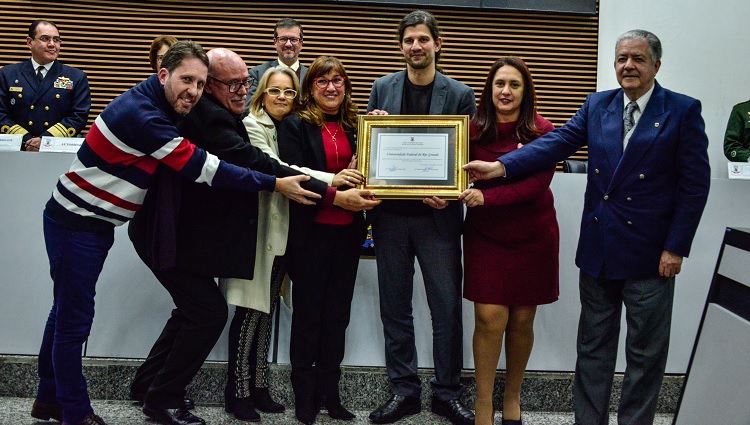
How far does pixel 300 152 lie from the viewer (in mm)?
2809

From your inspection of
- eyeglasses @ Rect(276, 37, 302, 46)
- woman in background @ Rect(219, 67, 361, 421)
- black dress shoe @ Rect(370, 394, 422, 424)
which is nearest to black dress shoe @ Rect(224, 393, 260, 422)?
woman in background @ Rect(219, 67, 361, 421)

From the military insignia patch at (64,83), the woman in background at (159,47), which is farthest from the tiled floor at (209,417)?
the military insignia patch at (64,83)

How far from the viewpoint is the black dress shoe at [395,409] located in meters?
2.83

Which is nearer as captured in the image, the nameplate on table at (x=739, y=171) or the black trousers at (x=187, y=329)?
the black trousers at (x=187, y=329)

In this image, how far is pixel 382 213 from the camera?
9.50 feet

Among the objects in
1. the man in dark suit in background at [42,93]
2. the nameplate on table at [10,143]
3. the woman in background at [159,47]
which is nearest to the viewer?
the nameplate on table at [10,143]

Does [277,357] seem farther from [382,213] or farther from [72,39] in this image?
[72,39]

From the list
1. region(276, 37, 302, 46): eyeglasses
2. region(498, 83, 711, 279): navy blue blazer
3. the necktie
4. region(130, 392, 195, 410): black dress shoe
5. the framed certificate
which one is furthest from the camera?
region(276, 37, 302, 46): eyeglasses

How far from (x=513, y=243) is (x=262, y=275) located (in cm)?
Answer: 103

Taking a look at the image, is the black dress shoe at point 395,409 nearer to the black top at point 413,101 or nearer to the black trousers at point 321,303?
the black trousers at point 321,303

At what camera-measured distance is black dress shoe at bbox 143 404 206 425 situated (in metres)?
2.68

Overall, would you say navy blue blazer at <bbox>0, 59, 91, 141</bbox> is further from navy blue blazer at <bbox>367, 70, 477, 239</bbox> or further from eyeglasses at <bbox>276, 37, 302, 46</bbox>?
navy blue blazer at <bbox>367, 70, 477, 239</bbox>

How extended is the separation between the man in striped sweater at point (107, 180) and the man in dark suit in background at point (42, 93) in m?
2.33

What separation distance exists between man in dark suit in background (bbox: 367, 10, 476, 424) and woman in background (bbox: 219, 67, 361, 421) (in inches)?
13.2
